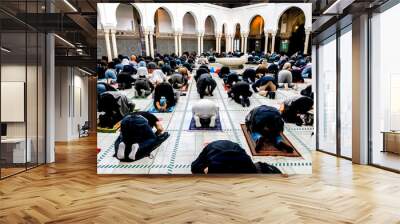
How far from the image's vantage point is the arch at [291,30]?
6289 millimetres

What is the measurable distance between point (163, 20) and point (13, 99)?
2727 millimetres

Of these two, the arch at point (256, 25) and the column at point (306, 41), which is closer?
the column at point (306, 41)

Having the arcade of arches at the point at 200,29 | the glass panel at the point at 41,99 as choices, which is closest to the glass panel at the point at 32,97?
the glass panel at the point at 41,99

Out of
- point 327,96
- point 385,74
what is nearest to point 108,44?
point 385,74

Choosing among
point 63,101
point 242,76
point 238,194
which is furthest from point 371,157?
point 63,101

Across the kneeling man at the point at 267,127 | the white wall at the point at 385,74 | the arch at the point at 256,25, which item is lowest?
the kneeling man at the point at 267,127

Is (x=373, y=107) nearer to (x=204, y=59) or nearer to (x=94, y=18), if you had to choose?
(x=204, y=59)

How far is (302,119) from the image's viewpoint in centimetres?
608

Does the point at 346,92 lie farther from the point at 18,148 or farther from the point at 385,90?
the point at 18,148

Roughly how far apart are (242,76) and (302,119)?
1182mm

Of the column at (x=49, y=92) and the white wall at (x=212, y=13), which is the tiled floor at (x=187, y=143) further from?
the column at (x=49, y=92)

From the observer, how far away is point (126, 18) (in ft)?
20.1

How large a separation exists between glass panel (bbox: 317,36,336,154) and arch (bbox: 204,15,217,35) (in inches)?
133

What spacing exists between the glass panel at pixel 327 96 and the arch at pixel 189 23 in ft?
12.2
